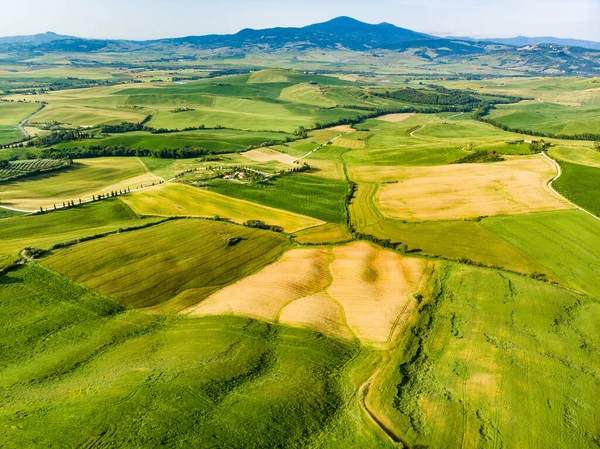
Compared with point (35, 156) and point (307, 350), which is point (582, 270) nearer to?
point (307, 350)

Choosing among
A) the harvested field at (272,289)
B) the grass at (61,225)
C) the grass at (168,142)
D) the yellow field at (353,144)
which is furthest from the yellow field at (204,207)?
A: the yellow field at (353,144)

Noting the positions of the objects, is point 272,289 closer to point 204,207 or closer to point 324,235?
point 324,235

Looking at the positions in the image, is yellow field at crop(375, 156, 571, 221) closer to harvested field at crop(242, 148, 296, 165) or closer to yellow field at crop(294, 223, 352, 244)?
yellow field at crop(294, 223, 352, 244)

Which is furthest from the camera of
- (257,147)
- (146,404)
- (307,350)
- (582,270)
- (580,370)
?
(257,147)

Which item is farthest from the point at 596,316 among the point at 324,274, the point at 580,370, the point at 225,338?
the point at 225,338

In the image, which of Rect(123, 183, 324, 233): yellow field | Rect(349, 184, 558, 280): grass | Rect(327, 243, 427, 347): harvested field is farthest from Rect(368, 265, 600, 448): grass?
Rect(123, 183, 324, 233): yellow field

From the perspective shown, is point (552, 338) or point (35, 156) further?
point (35, 156)

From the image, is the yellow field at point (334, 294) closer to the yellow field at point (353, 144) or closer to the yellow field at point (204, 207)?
the yellow field at point (204, 207)
